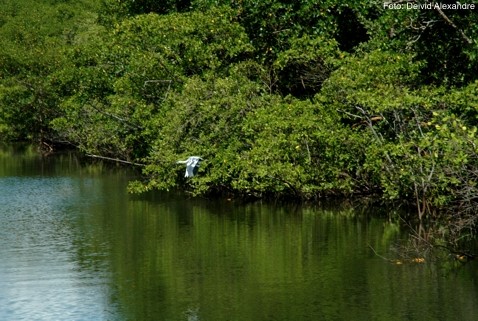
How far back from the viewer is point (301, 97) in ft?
93.6

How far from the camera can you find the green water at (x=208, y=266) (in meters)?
14.6

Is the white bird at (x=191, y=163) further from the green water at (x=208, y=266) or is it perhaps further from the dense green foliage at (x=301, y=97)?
the green water at (x=208, y=266)

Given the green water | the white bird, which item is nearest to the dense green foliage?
the white bird

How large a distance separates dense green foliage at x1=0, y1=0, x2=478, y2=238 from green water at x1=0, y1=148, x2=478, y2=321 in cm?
110

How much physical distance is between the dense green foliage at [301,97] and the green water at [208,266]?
3.62 feet

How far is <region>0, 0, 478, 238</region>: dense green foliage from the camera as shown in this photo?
2050cm

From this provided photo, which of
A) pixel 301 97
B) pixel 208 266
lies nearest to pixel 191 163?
pixel 301 97

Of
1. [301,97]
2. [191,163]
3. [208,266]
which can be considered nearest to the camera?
[208,266]

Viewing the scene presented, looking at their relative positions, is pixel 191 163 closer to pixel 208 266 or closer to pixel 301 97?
pixel 301 97

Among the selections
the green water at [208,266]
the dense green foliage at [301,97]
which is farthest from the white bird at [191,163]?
the green water at [208,266]

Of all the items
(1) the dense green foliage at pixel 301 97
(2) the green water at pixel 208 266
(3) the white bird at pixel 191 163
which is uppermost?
(1) the dense green foliage at pixel 301 97

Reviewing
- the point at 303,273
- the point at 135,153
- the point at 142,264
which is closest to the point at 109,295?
the point at 142,264

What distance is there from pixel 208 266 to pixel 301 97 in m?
11.9

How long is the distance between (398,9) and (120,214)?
29.3 ft
